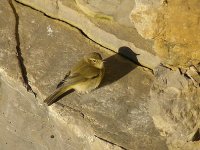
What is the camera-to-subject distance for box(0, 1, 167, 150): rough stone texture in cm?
821

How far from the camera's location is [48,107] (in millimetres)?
8547

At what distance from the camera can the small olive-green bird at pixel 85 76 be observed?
8.62 meters

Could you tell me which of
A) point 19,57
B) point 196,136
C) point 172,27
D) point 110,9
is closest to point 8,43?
point 19,57

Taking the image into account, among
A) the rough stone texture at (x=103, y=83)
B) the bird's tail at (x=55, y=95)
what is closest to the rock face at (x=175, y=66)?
the rough stone texture at (x=103, y=83)

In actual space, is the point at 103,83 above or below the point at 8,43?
above

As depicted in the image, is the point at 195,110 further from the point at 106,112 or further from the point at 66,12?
the point at 66,12

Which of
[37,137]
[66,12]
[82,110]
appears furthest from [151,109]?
[66,12]

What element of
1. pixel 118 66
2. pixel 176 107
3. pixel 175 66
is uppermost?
pixel 175 66

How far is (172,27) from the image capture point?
25.0 feet

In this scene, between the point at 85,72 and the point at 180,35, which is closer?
the point at 180,35

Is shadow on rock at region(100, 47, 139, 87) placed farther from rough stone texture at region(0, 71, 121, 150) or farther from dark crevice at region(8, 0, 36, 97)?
dark crevice at region(8, 0, 36, 97)

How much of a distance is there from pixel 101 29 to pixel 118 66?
57 centimetres

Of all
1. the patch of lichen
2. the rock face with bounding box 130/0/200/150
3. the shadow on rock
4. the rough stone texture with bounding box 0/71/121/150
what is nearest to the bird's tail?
the rough stone texture with bounding box 0/71/121/150

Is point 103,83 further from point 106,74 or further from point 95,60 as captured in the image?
point 95,60
